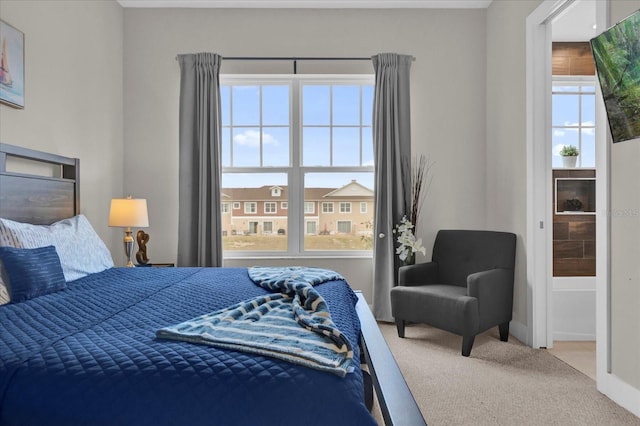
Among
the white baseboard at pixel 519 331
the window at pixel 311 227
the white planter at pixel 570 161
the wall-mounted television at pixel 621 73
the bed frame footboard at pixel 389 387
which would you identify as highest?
the wall-mounted television at pixel 621 73

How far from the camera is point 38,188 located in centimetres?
285

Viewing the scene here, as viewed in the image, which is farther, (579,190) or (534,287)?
(579,190)

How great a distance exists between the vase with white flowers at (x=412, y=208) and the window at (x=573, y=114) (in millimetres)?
1379

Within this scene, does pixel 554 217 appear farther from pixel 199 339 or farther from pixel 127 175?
pixel 127 175

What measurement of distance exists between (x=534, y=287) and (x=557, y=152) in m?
1.75

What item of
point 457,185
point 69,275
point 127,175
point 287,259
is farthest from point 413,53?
point 69,275

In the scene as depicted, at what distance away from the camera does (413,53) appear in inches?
168

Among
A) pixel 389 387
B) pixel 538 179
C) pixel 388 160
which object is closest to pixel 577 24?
pixel 538 179

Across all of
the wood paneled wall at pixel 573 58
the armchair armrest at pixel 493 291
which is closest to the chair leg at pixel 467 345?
the armchair armrest at pixel 493 291

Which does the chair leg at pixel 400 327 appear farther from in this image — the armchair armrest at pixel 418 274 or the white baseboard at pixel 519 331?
the white baseboard at pixel 519 331

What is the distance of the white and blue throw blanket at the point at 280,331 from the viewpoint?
1.27 metres

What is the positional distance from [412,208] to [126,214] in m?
2.57

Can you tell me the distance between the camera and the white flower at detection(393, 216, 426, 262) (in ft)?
12.7

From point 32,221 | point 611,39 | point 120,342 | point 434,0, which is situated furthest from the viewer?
point 434,0
